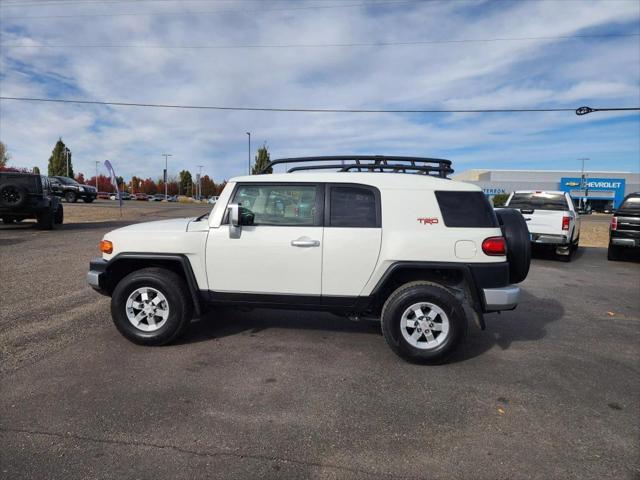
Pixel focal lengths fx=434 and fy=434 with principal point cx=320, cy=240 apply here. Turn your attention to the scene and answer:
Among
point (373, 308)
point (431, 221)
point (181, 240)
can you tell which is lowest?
point (373, 308)

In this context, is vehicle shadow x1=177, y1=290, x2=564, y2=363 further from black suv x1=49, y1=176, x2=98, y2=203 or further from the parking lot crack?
black suv x1=49, y1=176, x2=98, y2=203

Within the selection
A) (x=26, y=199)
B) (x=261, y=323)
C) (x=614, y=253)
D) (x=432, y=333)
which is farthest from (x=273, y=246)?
(x=26, y=199)

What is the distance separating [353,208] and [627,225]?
977 cm

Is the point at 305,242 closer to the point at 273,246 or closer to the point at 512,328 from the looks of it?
the point at 273,246

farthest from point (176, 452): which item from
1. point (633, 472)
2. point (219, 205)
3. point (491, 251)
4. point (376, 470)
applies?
point (491, 251)

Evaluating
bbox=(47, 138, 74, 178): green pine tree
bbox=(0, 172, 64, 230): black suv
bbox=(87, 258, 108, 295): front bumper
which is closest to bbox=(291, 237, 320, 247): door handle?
bbox=(87, 258, 108, 295): front bumper

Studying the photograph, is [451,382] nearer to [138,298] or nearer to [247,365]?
[247,365]

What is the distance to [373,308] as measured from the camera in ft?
14.5

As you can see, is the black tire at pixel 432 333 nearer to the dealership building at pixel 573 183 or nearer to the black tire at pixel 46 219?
the black tire at pixel 46 219

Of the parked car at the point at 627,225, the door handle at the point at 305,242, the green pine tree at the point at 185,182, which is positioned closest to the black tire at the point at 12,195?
the door handle at the point at 305,242

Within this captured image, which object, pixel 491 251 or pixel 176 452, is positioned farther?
pixel 491 251

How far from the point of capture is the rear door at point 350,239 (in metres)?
4.15

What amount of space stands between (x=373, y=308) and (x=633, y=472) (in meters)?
2.36

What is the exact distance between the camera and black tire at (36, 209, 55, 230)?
14.0 meters
